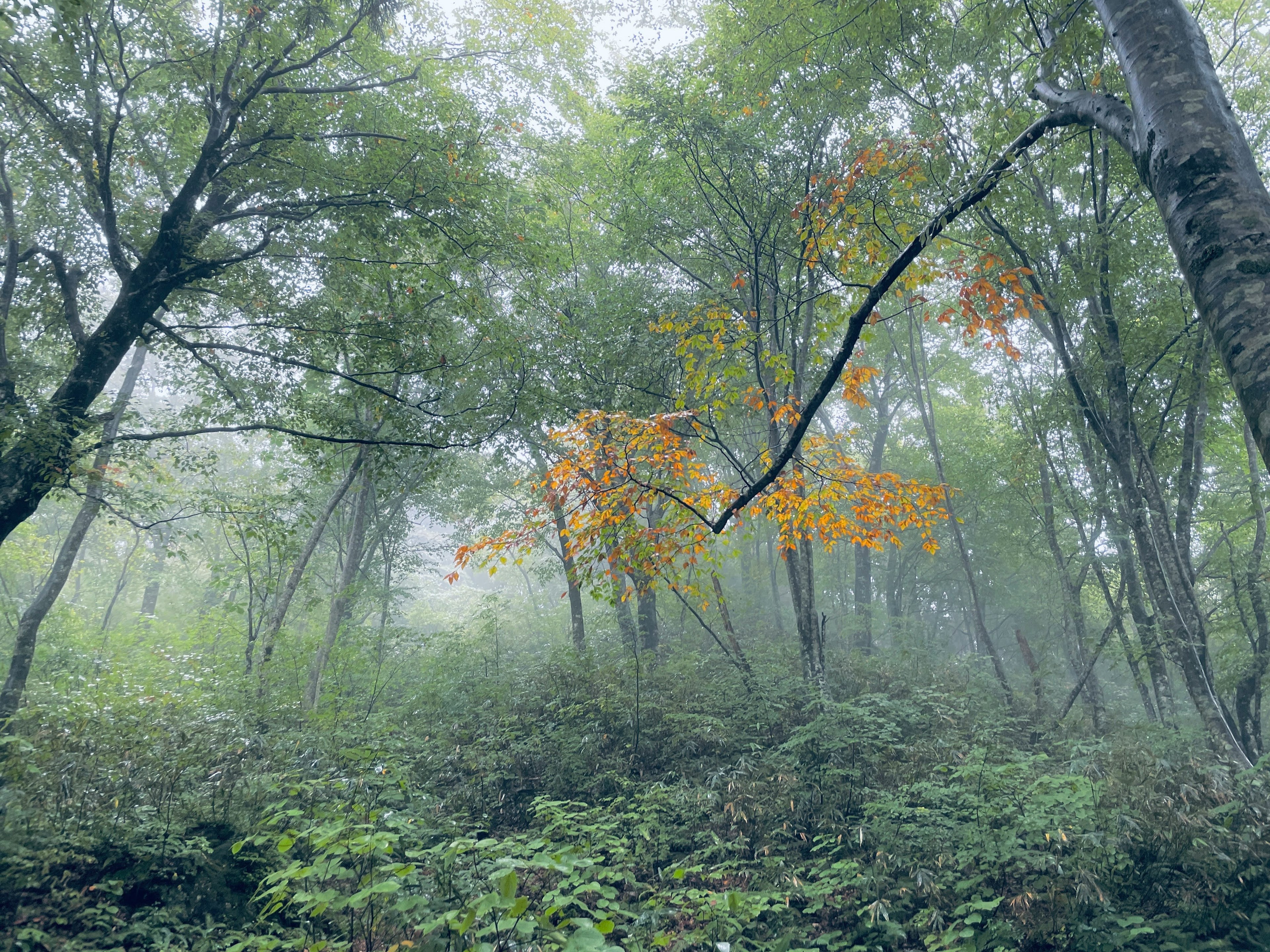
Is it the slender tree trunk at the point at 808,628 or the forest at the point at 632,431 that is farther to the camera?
→ the slender tree trunk at the point at 808,628

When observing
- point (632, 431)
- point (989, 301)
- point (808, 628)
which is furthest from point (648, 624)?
point (989, 301)

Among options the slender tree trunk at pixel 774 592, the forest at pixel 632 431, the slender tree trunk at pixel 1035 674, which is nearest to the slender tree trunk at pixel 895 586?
the slender tree trunk at pixel 774 592

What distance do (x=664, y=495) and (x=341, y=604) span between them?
33.3 feet

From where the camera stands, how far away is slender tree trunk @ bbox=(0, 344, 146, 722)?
259 inches

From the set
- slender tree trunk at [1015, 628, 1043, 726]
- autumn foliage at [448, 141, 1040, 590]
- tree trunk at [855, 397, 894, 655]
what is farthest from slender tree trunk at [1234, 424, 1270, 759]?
tree trunk at [855, 397, 894, 655]

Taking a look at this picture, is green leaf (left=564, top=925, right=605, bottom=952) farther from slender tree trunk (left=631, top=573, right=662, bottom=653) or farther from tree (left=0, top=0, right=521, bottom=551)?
slender tree trunk (left=631, top=573, right=662, bottom=653)

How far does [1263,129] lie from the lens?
8.95 m

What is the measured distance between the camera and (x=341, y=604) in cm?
1261

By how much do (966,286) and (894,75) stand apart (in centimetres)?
636

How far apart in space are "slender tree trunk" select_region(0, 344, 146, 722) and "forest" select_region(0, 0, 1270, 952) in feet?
0.32

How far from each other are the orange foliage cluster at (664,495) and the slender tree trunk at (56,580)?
173 inches

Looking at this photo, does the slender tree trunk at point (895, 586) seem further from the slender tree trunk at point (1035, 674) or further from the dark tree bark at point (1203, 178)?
the dark tree bark at point (1203, 178)

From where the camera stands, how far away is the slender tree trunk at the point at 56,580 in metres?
6.58

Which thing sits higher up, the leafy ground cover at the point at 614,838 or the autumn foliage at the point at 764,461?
the autumn foliage at the point at 764,461
